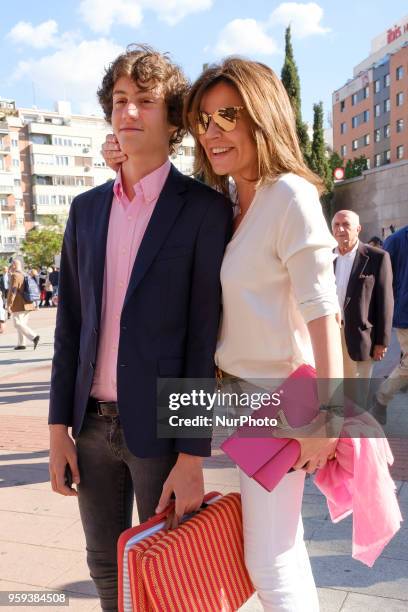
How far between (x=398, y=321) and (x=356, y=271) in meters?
0.88

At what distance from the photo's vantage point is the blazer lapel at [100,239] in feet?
6.02

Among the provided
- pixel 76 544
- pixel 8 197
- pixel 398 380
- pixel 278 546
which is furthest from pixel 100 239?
pixel 8 197

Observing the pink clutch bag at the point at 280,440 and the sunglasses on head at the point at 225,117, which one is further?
the sunglasses on head at the point at 225,117

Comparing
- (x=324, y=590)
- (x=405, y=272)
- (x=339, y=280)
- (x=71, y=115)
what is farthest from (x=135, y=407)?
(x=71, y=115)

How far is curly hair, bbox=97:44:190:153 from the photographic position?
182 centimetres

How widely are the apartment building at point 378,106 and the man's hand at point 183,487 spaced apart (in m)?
59.0

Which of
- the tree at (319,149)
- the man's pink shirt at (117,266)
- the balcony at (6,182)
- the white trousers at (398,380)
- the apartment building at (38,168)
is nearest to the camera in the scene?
the man's pink shirt at (117,266)

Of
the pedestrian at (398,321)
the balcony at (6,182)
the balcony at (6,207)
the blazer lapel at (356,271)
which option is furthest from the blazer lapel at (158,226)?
the balcony at (6,182)

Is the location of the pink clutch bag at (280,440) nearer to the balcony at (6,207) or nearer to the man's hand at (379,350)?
the man's hand at (379,350)

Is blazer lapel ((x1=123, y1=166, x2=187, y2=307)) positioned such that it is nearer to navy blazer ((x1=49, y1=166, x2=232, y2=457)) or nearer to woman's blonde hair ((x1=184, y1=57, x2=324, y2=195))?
navy blazer ((x1=49, y1=166, x2=232, y2=457))

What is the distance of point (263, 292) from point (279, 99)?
0.56m

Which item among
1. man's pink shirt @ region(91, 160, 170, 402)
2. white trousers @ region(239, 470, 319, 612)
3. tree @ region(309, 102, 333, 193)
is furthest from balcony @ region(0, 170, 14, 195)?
white trousers @ region(239, 470, 319, 612)

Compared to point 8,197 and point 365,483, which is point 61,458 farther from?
point 8,197

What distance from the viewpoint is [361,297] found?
486 centimetres
